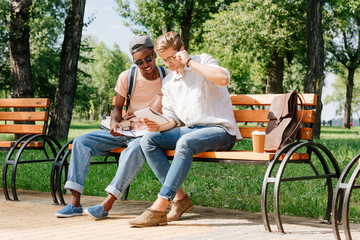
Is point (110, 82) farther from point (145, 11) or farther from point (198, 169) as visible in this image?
point (198, 169)

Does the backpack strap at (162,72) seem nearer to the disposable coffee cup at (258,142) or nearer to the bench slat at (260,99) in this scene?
the bench slat at (260,99)

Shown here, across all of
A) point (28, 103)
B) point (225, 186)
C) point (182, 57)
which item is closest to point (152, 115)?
point (182, 57)

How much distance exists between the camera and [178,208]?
4.53 meters

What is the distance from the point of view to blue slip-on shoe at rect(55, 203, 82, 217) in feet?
15.2

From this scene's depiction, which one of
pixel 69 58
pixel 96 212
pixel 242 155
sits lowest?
pixel 96 212

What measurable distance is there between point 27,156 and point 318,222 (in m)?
7.21

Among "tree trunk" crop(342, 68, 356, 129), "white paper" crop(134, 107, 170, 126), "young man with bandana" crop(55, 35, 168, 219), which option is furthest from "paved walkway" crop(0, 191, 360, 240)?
"tree trunk" crop(342, 68, 356, 129)

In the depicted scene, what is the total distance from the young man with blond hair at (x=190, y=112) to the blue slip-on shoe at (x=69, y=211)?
853mm

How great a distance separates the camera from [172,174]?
13.4 ft

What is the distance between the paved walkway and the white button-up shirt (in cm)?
81

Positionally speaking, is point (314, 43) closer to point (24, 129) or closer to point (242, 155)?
point (24, 129)

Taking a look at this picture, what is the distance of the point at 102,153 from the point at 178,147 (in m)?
1.15

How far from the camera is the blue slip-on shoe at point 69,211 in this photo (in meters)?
4.63

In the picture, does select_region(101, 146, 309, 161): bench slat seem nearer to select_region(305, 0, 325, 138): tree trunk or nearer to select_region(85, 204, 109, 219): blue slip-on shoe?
select_region(85, 204, 109, 219): blue slip-on shoe
